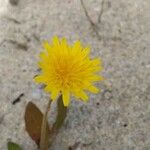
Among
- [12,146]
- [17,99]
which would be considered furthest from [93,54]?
[12,146]

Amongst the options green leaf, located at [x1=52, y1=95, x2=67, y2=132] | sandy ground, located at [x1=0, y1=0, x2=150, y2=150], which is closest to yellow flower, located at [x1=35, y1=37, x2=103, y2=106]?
green leaf, located at [x1=52, y1=95, x2=67, y2=132]

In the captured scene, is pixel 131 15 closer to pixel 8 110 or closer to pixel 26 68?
pixel 26 68

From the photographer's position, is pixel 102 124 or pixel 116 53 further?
pixel 116 53

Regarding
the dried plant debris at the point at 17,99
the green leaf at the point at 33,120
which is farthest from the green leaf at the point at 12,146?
the dried plant debris at the point at 17,99

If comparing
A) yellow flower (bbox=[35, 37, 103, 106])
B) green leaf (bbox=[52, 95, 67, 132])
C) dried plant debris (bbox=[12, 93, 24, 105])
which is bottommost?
green leaf (bbox=[52, 95, 67, 132])

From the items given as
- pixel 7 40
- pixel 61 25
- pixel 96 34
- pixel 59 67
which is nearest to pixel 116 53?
pixel 96 34

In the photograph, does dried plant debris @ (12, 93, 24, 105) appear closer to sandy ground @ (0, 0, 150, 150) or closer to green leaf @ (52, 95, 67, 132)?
sandy ground @ (0, 0, 150, 150)
